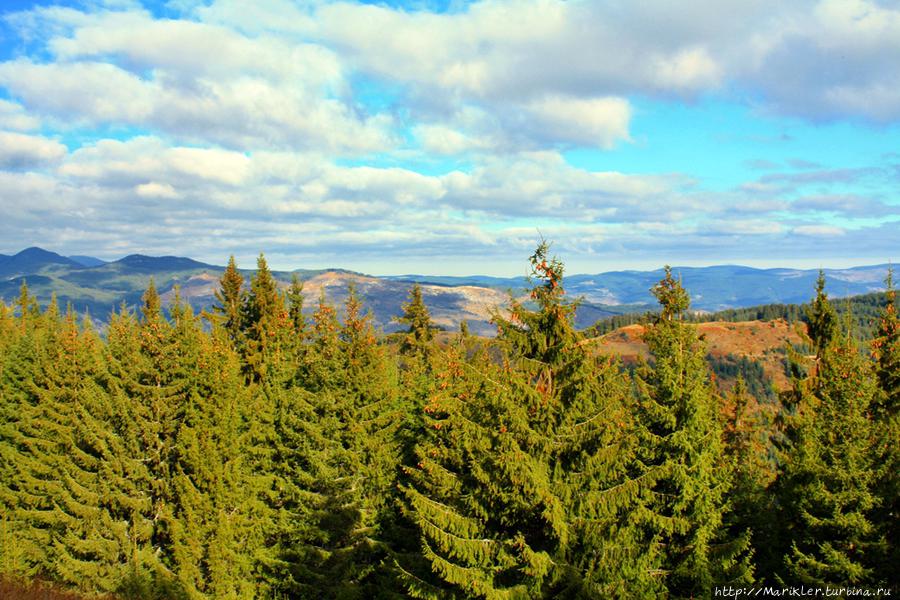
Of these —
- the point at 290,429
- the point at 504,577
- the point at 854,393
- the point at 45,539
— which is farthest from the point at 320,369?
the point at 854,393

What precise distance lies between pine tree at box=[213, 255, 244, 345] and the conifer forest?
29.2ft

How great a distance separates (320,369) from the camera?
2228 centimetres

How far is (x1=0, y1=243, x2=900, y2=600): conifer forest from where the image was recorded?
1309cm

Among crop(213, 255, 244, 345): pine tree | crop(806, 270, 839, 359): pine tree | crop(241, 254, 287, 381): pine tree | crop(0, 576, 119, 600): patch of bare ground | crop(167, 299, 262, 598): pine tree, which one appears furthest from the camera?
crop(213, 255, 244, 345): pine tree

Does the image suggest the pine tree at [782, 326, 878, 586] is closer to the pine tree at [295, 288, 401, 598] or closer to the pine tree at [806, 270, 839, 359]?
the pine tree at [806, 270, 839, 359]

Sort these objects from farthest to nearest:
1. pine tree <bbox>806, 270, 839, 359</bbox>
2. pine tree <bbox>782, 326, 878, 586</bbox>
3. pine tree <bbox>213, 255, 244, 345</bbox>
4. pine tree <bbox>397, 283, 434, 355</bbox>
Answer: pine tree <bbox>397, 283, 434, 355</bbox>, pine tree <bbox>213, 255, 244, 345</bbox>, pine tree <bbox>806, 270, 839, 359</bbox>, pine tree <bbox>782, 326, 878, 586</bbox>

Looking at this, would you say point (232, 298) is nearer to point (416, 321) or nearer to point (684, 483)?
point (416, 321)

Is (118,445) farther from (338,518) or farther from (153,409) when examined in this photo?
(338,518)

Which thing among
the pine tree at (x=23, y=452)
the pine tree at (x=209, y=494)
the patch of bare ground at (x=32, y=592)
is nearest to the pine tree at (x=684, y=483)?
the pine tree at (x=209, y=494)

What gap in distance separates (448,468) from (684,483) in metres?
7.23

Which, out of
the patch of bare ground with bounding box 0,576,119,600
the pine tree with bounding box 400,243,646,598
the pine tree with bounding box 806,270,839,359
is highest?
the pine tree with bounding box 806,270,839,359

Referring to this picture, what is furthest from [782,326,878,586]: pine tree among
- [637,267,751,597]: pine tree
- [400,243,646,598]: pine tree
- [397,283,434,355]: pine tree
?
[397,283,434,355]: pine tree

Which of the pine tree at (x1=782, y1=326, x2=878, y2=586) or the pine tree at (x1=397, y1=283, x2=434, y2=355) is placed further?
the pine tree at (x1=397, y1=283, x2=434, y2=355)

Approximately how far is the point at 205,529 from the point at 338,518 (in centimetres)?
605
